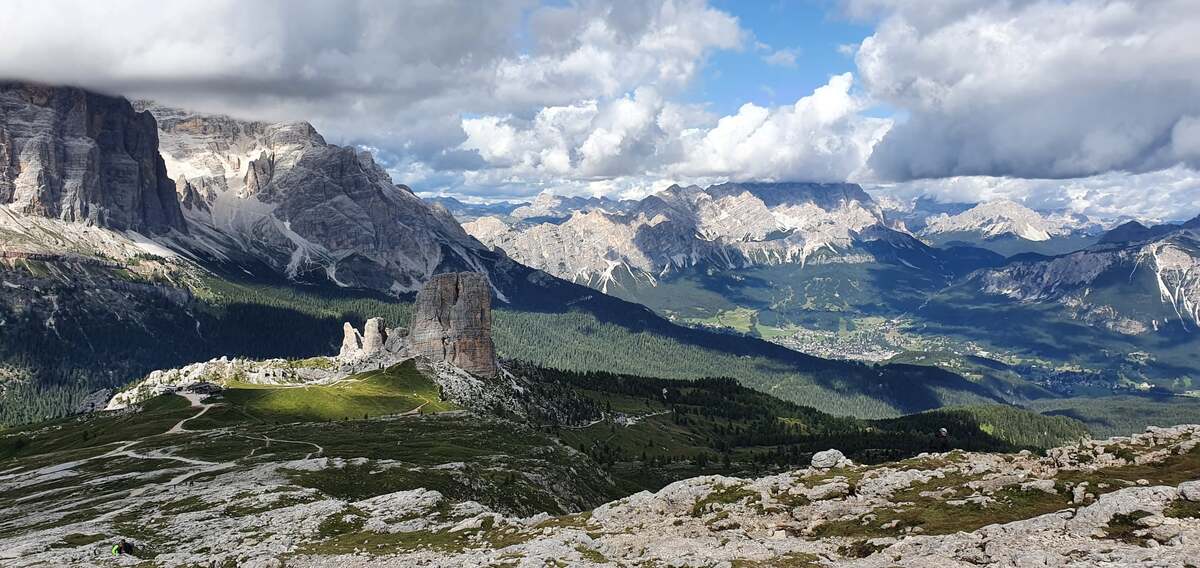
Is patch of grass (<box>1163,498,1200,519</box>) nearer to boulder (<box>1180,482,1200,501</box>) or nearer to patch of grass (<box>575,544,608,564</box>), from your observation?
boulder (<box>1180,482,1200,501</box>)

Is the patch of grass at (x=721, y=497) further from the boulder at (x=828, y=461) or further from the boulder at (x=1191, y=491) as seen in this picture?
the boulder at (x=1191, y=491)

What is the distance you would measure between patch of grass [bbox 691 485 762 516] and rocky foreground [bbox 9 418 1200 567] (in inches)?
8.2

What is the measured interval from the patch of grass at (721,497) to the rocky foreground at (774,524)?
21cm

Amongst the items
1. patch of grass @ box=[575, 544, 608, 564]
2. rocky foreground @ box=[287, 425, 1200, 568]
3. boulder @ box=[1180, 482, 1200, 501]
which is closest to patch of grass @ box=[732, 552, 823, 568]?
rocky foreground @ box=[287, 425, 1200, 568]

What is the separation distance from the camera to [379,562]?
69.9 meters

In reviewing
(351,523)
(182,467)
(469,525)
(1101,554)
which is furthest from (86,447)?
(1101,554)

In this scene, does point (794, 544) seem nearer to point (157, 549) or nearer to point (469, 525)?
point (469, 525)

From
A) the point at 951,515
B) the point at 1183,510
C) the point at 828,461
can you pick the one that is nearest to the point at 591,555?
the point at 951,515

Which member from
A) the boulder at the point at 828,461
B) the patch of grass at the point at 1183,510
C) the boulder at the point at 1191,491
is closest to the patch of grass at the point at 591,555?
the patch of grass at the point at 1183,510

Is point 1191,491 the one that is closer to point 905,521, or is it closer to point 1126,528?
point 1126,528

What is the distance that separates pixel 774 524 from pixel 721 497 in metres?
11.1

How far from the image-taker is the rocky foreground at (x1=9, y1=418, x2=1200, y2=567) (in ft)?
152

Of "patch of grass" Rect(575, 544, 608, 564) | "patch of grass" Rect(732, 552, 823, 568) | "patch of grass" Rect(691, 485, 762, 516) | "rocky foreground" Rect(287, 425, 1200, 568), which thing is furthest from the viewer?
"patch of grass" Rect(691, 485, 762, 516)

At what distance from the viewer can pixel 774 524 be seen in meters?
64.2
